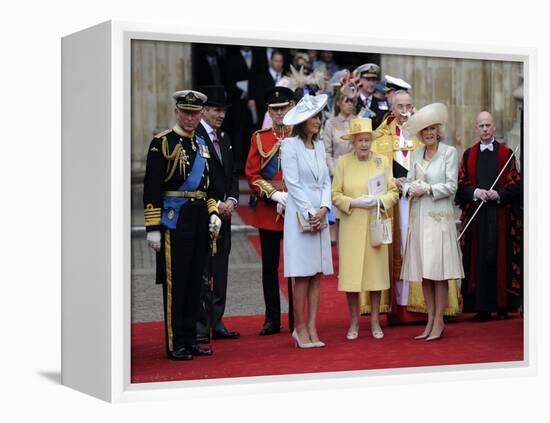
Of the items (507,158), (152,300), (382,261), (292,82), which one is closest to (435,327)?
(382,261)

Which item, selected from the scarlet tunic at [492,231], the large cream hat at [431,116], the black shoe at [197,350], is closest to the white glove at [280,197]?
the large cream hat at [431,116]

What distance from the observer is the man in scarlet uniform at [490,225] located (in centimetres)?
1248

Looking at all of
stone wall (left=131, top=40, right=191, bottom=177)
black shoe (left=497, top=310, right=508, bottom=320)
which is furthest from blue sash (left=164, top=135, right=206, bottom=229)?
black shoe (left=497, top=310, right=508, bottom=320)

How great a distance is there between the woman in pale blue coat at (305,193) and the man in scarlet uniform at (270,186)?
0.54m

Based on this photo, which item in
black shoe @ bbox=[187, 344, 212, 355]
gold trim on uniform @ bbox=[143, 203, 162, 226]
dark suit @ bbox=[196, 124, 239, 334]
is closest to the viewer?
gold trim on uniform @ bbox=[143, 203, 162, 226]

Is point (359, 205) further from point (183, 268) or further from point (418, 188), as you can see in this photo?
point (183, 268)

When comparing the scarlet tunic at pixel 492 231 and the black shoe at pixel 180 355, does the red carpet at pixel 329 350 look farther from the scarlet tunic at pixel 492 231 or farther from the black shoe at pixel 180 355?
the scarlet tunic at pixel 492 231

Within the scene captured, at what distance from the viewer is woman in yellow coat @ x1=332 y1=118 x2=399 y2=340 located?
11781 millimetres

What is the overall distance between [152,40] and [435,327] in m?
3.10

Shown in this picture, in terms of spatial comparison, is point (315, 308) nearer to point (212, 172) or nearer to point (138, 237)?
point (212, 172)

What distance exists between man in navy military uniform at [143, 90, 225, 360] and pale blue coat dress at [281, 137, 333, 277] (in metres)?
0.58

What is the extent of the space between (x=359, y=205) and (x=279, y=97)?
3.36 ft

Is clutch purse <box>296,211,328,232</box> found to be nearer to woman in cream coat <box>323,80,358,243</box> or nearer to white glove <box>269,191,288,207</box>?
white glove <box>269,191,288,207</box>

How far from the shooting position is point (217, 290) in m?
11.9
